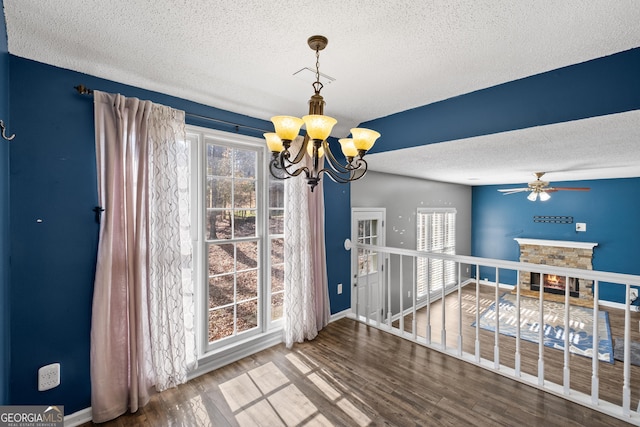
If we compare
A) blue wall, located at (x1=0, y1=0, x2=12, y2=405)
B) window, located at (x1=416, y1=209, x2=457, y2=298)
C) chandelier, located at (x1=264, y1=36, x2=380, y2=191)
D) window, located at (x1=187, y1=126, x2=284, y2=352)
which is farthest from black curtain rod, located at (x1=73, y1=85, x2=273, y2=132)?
window, located at (x1=416, y1=209, x2=457, y2=298)

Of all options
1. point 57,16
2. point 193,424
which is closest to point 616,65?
point 57,16

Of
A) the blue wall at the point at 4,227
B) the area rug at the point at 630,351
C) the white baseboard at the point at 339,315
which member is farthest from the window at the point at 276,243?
the area rug at the point at 630,351

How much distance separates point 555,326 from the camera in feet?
16.8

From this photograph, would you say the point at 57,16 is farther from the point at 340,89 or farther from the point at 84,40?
the point at 340,89

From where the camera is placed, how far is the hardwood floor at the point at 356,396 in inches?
79.6

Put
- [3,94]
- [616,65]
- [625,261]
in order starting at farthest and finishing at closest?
[625,261] < [616,65] < [3,94]

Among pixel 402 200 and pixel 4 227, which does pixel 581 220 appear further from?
pixel 4 227

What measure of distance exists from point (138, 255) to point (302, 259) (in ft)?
5.15

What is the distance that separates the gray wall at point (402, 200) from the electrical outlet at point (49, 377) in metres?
3.47

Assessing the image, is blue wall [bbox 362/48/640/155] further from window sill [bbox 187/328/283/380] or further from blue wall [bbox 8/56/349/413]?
blue wall [bbox 8/56/349/413]

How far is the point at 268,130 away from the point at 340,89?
0.96 metres

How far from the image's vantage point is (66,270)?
198cm

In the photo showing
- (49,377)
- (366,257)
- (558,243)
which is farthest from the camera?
(558,243)

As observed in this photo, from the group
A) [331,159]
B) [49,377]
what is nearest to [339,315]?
[331,159]
